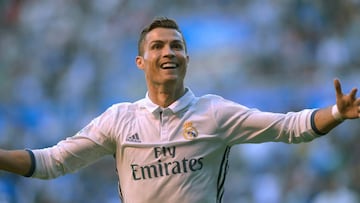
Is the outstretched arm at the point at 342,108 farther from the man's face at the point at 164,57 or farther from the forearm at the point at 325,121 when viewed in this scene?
the man's face at the point at 164,57

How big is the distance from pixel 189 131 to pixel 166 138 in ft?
0.34

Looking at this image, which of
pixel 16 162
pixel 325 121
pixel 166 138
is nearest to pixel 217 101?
pixel 166 138

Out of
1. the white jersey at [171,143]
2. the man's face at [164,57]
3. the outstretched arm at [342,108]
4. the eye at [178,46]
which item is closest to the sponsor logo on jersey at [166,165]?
the white jersey at [171,143]

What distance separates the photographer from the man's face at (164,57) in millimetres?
3344

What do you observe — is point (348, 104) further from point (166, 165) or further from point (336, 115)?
point (166, 165)

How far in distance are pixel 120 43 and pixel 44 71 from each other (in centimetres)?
101

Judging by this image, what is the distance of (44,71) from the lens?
31.2 feet

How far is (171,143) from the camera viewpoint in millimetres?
3283

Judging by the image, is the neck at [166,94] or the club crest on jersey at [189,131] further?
the neck at [166,94]

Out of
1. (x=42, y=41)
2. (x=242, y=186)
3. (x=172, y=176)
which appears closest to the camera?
(x=172, y=176)

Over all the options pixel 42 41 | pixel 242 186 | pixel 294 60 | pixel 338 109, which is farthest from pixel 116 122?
pixel 42 41

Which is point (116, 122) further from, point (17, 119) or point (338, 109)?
point (17, 119)

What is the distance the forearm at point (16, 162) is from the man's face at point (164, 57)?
24.9 inches

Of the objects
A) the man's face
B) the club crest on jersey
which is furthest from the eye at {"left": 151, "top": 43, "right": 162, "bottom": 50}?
the club crest on jersey
